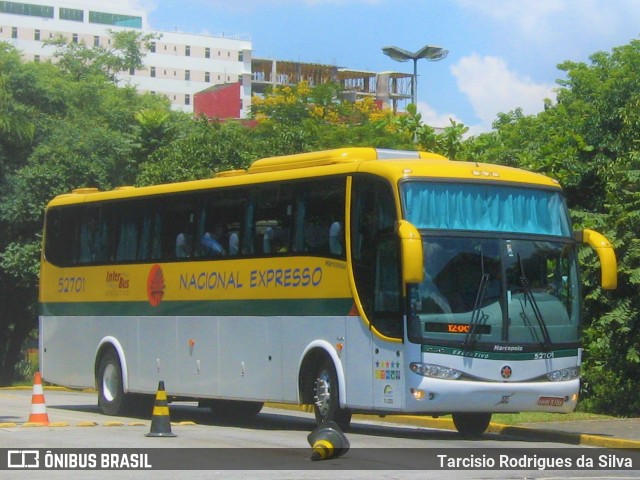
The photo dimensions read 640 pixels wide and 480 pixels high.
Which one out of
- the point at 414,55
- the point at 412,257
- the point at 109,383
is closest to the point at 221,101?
the point at 414,55

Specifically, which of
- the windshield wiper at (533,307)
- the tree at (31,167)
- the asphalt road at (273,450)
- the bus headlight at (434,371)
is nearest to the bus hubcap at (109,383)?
the asphalt road at (273,450)

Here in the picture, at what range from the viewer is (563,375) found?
16375 millimetres

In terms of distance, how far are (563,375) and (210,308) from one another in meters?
5.75

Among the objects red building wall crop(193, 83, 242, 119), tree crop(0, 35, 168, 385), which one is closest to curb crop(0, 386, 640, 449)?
tree crop(0, 35, 168, 385)

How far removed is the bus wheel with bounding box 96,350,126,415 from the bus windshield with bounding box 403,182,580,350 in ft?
24.9

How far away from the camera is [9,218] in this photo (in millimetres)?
41219

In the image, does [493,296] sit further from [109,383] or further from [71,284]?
[71,284]

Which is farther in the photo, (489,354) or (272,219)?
(272,219)

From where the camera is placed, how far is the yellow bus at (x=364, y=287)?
622 inches

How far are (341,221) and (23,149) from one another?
2886cm

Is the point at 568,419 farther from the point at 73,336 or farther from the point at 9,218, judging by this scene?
the point at 9,218

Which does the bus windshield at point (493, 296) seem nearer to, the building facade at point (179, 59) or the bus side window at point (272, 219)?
the bus side window at point (272, 219)

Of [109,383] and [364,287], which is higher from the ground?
[364,287]

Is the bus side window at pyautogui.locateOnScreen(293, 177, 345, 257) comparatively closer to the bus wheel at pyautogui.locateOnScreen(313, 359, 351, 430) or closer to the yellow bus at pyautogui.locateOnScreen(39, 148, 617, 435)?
the yellow bus at pyautogui.locateOnScreen(39, 148, 617, 435)
